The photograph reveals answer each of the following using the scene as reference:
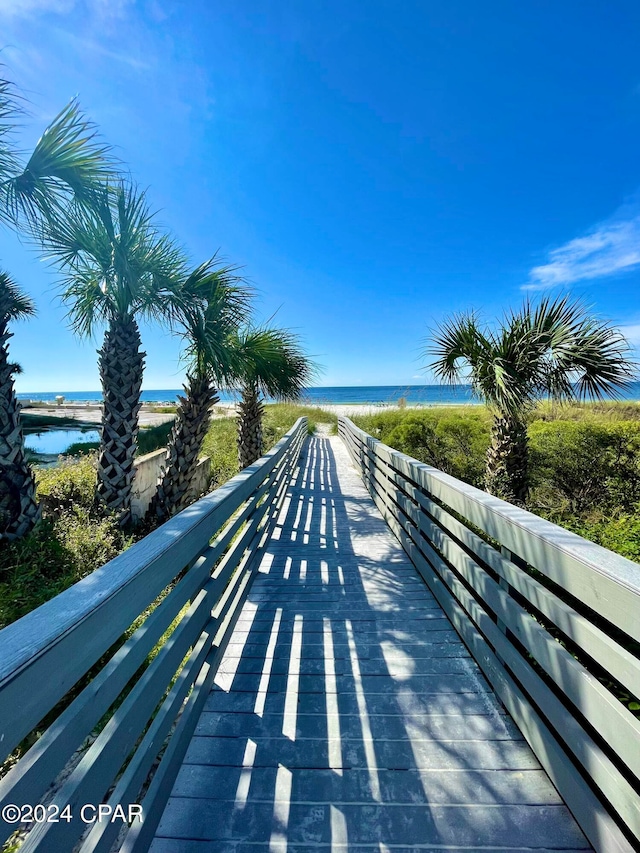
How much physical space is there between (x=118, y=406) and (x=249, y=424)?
3.12m

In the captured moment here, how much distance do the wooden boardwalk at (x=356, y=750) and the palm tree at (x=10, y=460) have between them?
9.64 ft

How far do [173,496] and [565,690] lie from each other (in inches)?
218

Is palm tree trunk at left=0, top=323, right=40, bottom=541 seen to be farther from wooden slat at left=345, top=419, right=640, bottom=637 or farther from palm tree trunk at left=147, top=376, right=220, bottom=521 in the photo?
wooden slat at left=345, top=419, right=640, bottom=637

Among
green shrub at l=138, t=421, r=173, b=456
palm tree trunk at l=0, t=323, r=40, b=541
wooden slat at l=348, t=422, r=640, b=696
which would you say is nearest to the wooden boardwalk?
wooden slat at l=348, t=422, r=640, b=696

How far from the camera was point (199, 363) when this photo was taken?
199 inches

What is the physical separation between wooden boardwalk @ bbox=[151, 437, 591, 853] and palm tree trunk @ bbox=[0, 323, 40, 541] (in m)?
2.93

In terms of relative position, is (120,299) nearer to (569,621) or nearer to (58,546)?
(58,546)

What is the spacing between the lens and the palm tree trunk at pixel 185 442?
224 inches

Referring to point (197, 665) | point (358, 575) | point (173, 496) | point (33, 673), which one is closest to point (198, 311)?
point (173, 496)

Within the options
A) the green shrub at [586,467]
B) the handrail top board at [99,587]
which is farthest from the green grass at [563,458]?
the handrail top board at [99,587]

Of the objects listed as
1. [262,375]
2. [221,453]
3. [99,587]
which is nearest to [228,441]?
[221,453]

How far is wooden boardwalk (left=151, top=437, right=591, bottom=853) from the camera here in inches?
51.4

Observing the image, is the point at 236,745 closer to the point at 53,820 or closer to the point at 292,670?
the point at 292,670

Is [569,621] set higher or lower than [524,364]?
lower
